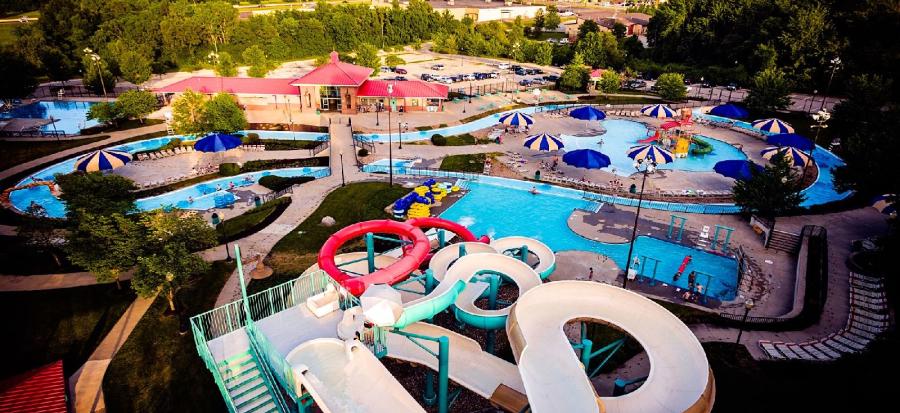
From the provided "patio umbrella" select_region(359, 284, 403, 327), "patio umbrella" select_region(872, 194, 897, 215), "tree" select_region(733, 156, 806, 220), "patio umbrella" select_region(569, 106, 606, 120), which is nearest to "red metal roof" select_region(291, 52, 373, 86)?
"patio umbrella" select_region(569, 106, 606, 120)

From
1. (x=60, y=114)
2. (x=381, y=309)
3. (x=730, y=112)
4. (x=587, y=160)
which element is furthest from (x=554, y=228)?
(x=60, y=114)

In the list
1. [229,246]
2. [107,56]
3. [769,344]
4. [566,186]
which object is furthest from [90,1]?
[769,344]

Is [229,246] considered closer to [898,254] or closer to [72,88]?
[898,254]

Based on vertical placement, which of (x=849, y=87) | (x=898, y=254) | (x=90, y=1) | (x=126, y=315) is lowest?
(x=126, y=315)

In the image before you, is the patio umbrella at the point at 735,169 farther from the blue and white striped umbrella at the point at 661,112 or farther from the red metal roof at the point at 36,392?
the red metal roof at the point at 36,392

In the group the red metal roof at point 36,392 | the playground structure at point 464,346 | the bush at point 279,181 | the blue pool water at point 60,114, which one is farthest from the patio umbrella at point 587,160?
the blue pool water at point 60,114

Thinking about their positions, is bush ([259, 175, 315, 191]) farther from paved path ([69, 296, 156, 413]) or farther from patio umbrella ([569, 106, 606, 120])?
patio umbrella ([569, 106, 606, 120])
